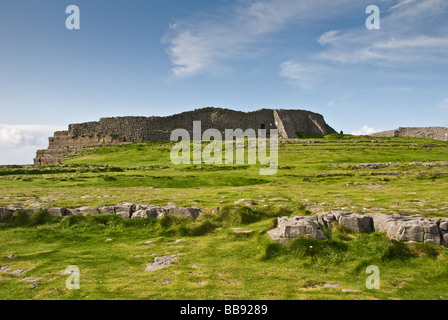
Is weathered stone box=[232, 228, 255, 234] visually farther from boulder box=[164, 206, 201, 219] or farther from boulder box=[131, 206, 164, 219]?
Answer: boulder box=[131, 206, 164, 219]

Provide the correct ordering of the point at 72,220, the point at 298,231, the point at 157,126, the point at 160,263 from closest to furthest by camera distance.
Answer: the point at 160,263
the point at 298,231
the point at 72,220
the point at 157,126

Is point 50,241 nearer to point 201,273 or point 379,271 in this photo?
point 201,273

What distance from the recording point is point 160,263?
11.5m

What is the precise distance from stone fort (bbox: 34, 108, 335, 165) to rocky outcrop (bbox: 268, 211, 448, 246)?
200 feet

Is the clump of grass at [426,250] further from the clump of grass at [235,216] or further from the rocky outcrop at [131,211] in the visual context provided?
the rocky outcrop at [131,211]

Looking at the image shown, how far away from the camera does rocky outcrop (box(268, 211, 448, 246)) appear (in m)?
11.7

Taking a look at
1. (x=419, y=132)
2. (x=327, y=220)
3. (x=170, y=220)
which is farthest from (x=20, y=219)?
(x=419, y=132)

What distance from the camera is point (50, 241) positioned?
566 inches

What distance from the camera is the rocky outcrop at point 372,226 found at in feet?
38.3

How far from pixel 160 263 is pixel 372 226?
8.30 m

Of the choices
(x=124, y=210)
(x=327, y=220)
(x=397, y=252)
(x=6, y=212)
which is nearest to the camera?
(x=397, y=252)

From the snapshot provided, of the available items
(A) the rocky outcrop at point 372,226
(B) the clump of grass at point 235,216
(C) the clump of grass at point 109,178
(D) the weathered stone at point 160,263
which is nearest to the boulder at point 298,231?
(A) the rocky outcrop at point 372,226

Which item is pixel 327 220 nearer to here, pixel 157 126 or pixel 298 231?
pixel 298 231

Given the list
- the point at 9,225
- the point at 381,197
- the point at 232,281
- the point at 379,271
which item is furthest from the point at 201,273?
the point at 381,197
